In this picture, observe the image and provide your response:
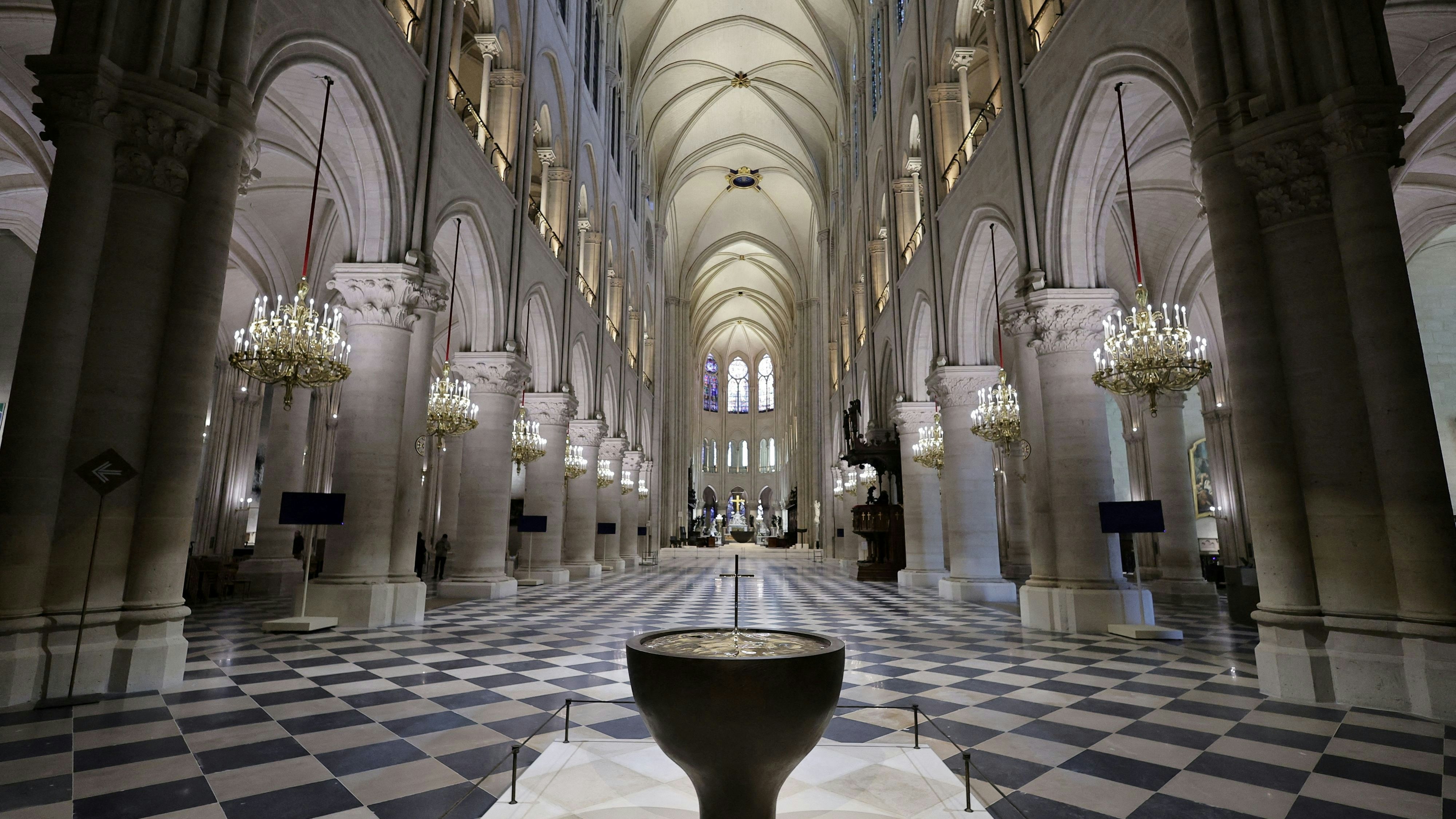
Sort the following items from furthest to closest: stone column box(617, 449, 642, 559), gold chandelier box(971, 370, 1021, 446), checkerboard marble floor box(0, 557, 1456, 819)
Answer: stone column box(617, 449, 642, 559) → gold chandelier box(971, 370, 1021, 446) → checkerboard marble floor box(0, 557, 1456, 819)

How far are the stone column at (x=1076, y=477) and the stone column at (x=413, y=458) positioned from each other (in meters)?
7.53

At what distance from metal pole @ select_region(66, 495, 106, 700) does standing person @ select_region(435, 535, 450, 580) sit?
1171 cm

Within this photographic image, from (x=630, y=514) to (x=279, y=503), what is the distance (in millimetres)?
11800

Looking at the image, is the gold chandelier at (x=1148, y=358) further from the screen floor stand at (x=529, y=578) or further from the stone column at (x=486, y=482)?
the screen floor stand at (x=529, y=578)

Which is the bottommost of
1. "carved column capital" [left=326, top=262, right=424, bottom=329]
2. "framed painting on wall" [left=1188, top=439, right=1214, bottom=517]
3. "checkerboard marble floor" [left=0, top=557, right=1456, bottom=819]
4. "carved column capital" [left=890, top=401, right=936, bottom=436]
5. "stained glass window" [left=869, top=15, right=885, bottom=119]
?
"checkerboard marble floor" [left=0, top=557, right=1456, bottom=819]

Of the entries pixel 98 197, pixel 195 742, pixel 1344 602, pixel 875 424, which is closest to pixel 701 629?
pixel 195 742

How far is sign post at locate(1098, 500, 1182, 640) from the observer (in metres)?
7.34

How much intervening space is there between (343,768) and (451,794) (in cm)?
69

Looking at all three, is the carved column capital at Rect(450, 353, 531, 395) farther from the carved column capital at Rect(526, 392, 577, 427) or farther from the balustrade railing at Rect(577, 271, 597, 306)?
the balustrade railing at Rect(577, 271, 597, 306)

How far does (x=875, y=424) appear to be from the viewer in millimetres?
19156

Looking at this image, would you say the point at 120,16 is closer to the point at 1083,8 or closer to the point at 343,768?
the point at 343,768

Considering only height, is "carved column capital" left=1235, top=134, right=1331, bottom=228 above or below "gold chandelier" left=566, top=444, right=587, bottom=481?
above

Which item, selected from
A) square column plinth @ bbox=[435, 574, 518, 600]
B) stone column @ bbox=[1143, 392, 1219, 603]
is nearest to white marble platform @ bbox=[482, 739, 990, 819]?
square column plinth @ bbox=[435, 574, 518, 600]

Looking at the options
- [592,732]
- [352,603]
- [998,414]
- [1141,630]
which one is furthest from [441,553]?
[1141,630]
